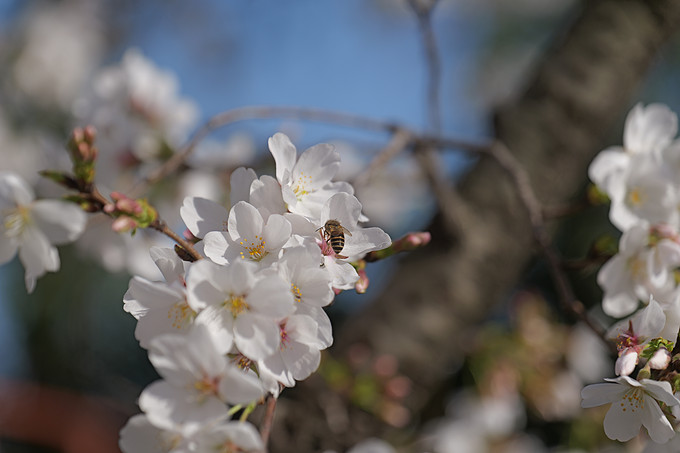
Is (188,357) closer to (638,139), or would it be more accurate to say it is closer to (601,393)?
(601,393)

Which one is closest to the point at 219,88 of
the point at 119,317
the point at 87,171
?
the point at 119,317

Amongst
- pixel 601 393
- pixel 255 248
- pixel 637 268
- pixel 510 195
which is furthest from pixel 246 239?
pixel 510 195

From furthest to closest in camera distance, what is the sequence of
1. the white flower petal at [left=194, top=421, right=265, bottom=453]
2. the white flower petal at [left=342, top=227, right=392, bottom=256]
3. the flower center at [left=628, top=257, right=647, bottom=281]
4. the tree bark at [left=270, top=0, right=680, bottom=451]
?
the tree bark at [left=270, top=0, right=680, bottom=451]
the flower center at [left=628, top=257, right=647, bottom=281]
the white flower petal at [left=342, top=227, right=392, bottom=256]
the white flower petal at [left=194, top=421, right=265, bottom=453]

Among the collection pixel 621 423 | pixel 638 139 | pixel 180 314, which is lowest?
pixel 621 423

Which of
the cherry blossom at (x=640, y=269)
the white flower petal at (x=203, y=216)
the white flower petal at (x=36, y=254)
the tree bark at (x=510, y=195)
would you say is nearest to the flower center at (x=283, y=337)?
the white flower petal at (x=203, y=216)

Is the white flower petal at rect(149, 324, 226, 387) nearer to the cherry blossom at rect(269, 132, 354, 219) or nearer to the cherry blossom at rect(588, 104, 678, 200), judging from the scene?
the cherry blossom at rect(269, 132, 354, 219)

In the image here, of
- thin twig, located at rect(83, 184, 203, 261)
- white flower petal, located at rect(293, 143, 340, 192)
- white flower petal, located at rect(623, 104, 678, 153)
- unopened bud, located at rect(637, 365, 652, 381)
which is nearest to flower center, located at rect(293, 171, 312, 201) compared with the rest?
white flower petal, located at rect(293, 143, 340, 192)
